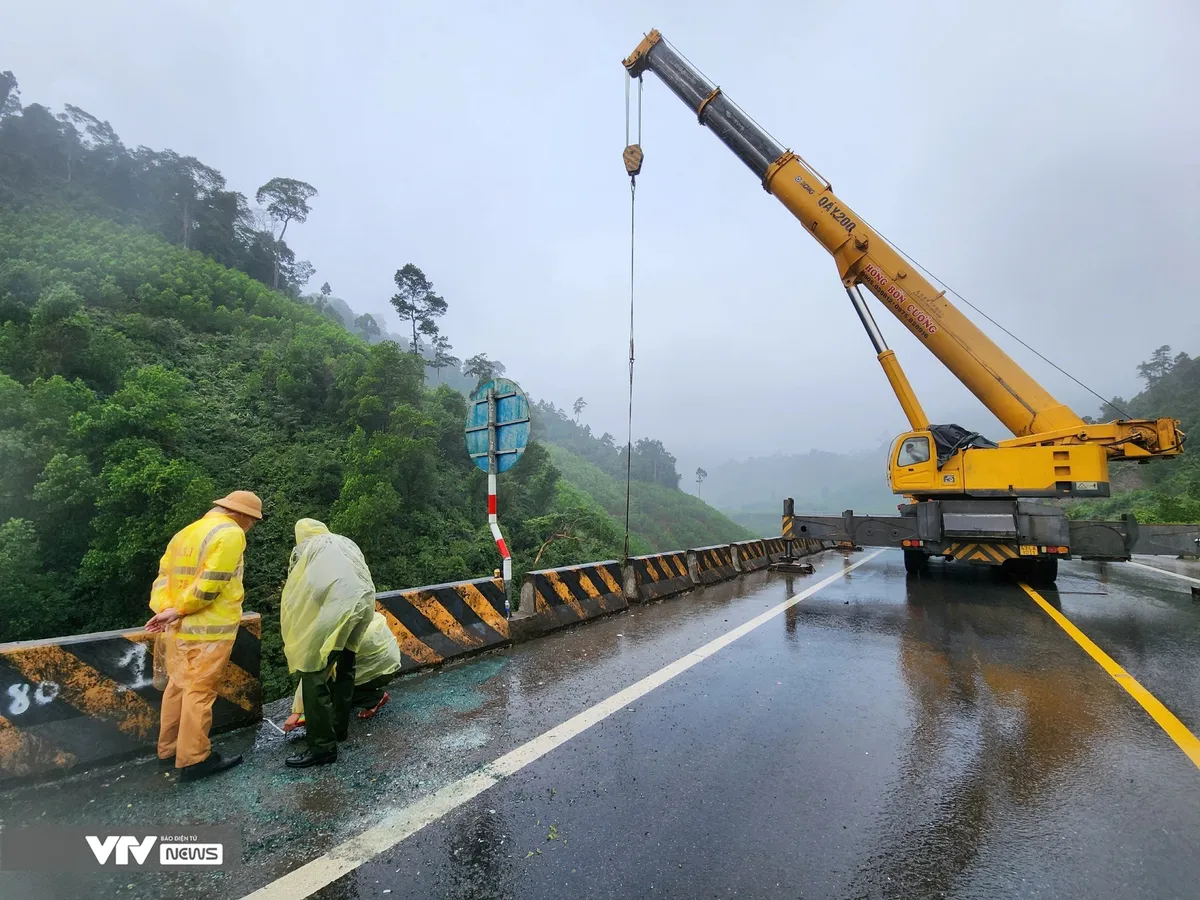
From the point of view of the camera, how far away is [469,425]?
655 centimetres

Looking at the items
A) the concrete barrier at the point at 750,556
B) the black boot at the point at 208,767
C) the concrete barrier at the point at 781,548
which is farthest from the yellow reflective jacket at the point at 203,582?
the concrete barrier at the point at 781,548

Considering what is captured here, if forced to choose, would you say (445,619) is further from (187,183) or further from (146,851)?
(187,183)

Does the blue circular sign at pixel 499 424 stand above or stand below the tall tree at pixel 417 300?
below

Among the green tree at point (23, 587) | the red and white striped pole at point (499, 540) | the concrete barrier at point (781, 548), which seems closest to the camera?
the red and white striped pole at point (499, 540)

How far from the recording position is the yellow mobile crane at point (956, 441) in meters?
8.95

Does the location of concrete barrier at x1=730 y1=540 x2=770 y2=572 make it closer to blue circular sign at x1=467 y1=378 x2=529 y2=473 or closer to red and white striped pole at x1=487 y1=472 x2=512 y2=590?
red and white striped pole at x1=487 y1=472 x2=512 y2=590

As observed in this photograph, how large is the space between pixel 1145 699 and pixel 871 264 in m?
8.73

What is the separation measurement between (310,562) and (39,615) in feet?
89.5

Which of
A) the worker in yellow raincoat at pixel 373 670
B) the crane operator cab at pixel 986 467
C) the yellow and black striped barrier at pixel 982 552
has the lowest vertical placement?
the worker in yellow raincoat at pixel 373 670

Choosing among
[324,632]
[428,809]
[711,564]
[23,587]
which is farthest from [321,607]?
[23,587]

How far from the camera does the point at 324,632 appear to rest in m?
3.35

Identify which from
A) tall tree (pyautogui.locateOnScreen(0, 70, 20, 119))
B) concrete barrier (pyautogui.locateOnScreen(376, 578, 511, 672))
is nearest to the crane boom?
Answer: concrete barrier (pyautogui.locateOnScreen(376, 578, 511, 672))

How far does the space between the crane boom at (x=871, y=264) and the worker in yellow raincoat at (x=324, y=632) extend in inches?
427

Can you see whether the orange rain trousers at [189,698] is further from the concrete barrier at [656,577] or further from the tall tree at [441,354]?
the tall tree at [441,354]
